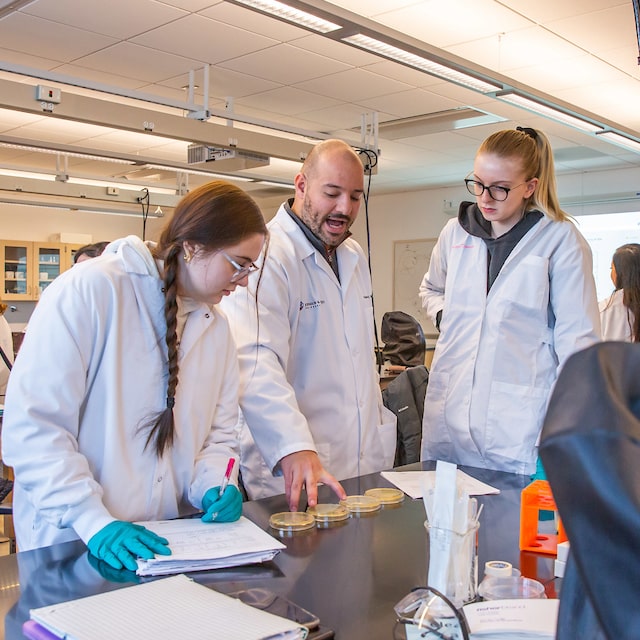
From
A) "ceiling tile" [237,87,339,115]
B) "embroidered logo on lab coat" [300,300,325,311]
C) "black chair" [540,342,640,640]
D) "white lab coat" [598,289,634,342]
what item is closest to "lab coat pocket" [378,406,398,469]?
"embroidered logo on lab coat" [300,300,325,311]

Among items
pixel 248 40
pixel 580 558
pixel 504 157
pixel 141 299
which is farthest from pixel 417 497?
pixel 248 40

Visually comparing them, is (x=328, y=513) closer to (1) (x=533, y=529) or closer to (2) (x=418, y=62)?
(1) (x=533, y=529)

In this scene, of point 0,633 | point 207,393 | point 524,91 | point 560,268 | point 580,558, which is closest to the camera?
point 580,558

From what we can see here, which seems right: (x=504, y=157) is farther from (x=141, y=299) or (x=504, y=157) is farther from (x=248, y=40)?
(x=248, y=40)

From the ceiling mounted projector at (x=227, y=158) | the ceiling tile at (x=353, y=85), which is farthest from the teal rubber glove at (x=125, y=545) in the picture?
the ceiling tile at (x=353, y=85)

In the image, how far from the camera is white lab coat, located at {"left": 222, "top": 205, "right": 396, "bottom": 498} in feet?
5.83

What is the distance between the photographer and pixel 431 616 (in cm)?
93

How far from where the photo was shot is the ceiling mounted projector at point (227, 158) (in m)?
4.57

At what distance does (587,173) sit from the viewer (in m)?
7.96

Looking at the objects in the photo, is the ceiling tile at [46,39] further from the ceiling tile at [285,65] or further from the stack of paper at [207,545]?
the stack of paper at [207,545]

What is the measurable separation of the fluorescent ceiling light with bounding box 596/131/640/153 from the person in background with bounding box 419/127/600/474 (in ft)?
11.5

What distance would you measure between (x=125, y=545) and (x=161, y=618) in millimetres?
258

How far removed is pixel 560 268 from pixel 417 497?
2.58ft

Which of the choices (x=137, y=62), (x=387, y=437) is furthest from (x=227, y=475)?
(x=137, y=62)
